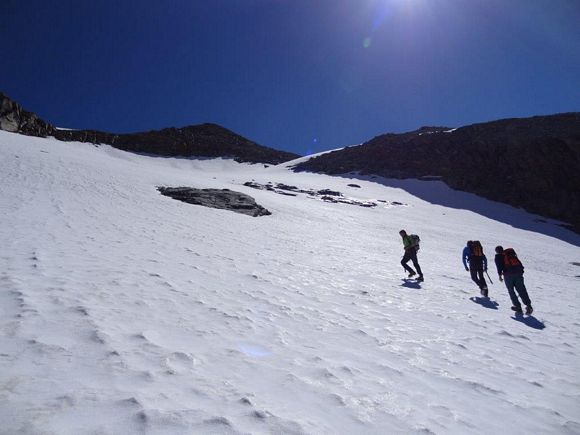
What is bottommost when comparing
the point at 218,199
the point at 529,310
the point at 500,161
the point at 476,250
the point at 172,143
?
the point at 529,310

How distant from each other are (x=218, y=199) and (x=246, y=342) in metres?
18.5

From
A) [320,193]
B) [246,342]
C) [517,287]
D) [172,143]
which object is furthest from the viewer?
[172,143]

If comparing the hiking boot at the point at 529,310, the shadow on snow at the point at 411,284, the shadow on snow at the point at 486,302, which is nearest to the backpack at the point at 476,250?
the shadow on snow at the point at 486,302

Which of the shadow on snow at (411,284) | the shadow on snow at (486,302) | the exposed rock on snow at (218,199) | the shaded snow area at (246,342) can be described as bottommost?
the shadow on snow at (411,284)

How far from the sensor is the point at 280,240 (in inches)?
600

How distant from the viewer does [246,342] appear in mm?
4723

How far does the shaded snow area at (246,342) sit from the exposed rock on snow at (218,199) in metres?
8.53

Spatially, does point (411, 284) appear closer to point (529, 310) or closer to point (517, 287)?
point (517, 287)

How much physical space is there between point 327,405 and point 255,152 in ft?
334

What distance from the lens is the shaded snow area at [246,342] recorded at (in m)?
3.04

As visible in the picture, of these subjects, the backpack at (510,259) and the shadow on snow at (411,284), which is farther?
the shadow on snow at (411,284)

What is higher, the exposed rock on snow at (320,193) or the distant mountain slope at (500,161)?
the distant mountain slope at (500,161)

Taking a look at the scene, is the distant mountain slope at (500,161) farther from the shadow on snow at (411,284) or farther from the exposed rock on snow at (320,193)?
the shadow on snow at (411,284)

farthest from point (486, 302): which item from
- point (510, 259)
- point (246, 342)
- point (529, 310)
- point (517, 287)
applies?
point (246, 342)
